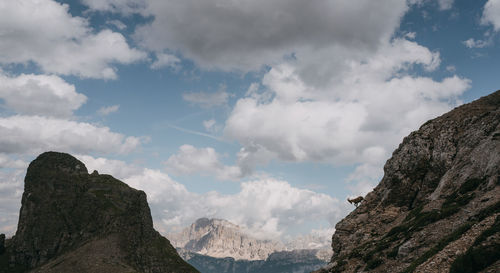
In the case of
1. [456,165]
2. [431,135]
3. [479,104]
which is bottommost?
[456,165]

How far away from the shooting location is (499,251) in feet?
83.6

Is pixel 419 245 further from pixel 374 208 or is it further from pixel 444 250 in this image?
pixel 374 208

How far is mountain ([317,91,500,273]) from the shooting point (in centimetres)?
3131

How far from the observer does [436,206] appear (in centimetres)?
5416

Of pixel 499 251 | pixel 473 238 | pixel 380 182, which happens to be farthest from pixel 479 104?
pixel 499 251

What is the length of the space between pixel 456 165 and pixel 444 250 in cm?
3627

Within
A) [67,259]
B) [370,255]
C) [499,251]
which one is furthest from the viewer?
[67,259]

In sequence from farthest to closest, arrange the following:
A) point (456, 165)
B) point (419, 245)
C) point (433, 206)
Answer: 1. point (456, 165)
2. point (433, 206)
3. point (419, 245)

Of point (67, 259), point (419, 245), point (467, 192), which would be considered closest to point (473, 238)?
point (419, 245)

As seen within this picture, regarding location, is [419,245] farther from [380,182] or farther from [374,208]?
[380,182]

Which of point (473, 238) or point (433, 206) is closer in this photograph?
point (473, 238)

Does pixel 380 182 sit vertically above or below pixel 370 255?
above

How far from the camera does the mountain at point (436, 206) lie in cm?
3131

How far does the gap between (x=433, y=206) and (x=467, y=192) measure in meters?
5.45
